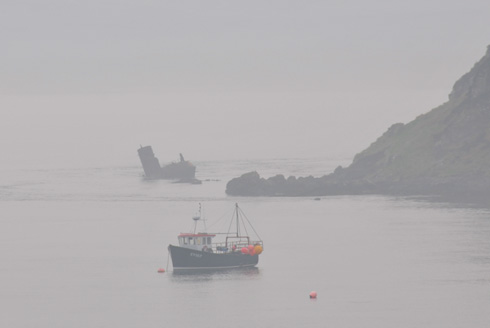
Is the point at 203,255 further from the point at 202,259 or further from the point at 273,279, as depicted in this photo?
the point at 273,279

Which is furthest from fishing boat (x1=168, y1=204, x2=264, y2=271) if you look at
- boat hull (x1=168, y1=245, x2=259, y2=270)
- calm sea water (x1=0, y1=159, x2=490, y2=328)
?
calm sea water (x1=0, y1=159, x2=490, y2=328)

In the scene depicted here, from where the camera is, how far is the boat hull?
12912cm

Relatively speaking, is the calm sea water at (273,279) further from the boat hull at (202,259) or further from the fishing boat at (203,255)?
the fishing boat at (203,255)

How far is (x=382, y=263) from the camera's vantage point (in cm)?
13650

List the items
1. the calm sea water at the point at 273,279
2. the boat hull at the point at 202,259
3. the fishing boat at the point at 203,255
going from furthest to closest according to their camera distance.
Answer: the fishing boat at the point at 203,255 → the boat hull at the point at 202,259 → the calm sea water at the point at 273,279

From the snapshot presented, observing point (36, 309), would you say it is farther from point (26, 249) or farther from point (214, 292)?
point (26, 249)

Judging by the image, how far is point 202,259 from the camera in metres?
129

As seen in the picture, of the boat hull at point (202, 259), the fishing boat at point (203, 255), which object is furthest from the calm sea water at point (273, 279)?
the fishing boat at point (203, 255)

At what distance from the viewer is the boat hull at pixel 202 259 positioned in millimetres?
129125

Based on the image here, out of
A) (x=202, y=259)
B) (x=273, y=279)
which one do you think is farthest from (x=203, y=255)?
(x=273, y=279)

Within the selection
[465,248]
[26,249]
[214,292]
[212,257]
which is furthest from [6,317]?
[465,248]

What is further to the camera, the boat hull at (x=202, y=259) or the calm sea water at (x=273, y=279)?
the boat hull at (x=202, y=259)

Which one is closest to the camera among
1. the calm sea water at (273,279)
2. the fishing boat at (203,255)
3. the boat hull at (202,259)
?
the calm sea water at (273,279)

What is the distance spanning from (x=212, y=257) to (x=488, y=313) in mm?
35274
